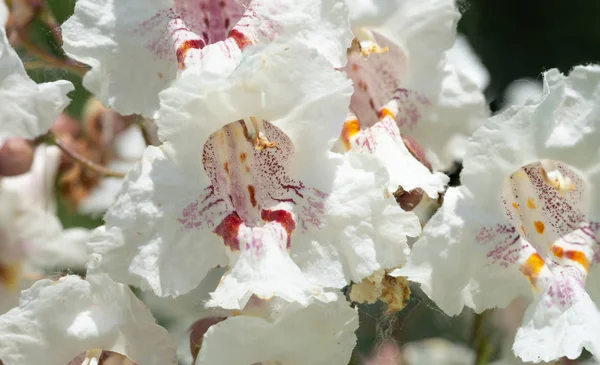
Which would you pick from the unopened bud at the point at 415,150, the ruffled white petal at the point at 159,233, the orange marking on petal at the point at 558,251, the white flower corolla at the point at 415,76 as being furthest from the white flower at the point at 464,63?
the ruffled white petal at the point at 159,233

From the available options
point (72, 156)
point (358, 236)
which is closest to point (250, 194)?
point (358, 236)

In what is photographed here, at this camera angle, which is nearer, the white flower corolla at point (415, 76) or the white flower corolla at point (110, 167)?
the white flower corolla at point (415, 76)

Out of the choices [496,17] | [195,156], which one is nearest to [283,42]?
[195,156]

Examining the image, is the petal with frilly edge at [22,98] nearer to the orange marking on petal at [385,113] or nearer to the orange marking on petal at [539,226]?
the orange marking on petal at [385,113]

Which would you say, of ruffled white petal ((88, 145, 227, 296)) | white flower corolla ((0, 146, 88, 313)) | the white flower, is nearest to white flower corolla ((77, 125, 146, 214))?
white flower corolla ((0, 146, 88, 313))

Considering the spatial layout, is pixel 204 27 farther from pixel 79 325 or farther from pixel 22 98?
pixel 79 325

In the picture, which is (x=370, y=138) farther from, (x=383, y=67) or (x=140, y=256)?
(x=140, y=256)

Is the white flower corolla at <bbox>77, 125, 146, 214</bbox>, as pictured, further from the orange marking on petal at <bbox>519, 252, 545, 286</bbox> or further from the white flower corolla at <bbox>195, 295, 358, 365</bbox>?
the orange marking on petal at <bbox>519, 252, 545, 286</bbox>
